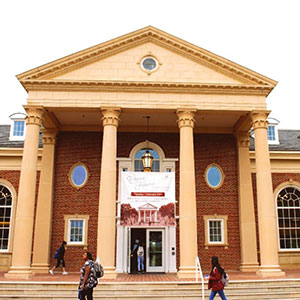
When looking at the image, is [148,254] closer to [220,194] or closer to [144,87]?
[220,194]

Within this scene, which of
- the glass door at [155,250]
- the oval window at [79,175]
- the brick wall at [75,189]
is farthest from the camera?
the oval window at [79,175]

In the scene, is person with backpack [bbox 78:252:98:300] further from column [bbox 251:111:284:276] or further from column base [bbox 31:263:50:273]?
column base [bbox 31:263:50:273]

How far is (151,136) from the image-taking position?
917 inches

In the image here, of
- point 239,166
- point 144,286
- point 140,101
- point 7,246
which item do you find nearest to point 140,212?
point 144,286

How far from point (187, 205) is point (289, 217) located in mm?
9291

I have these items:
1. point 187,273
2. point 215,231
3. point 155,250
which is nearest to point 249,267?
point 215,231

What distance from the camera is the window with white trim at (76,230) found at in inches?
859

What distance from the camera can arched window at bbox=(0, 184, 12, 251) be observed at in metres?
23.1

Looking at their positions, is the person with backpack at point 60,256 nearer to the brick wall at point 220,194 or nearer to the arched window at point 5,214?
the arched window at point 5,214

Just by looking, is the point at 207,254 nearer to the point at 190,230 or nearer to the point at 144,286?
the point at 190,230

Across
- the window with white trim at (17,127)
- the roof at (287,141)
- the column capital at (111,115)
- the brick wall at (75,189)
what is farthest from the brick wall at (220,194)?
the window with white trim at (17,127)

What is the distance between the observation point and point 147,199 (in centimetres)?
1784

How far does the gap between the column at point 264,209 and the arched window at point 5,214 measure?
1424 cm

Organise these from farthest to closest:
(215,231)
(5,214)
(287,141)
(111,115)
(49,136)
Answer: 1. (287,141)
2. (5,214)
3. (49,136)
4. (215,231)
5. (111,115)
